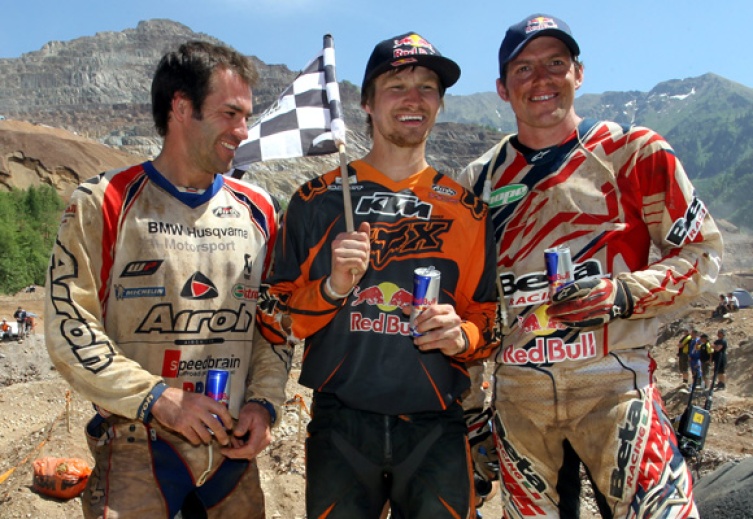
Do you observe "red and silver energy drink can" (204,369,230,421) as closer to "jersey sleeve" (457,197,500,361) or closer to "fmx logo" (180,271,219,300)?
"fmx logo" (180,271,219,300)

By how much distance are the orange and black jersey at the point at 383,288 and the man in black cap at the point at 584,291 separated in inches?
13.0

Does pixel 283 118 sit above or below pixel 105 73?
below

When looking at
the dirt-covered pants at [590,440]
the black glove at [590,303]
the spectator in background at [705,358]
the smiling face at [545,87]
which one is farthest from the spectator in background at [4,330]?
the black glove at [590,303]

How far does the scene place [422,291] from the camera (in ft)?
10.2

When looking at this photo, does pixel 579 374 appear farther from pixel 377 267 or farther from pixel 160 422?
pixel 160 422

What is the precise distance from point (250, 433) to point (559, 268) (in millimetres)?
1862

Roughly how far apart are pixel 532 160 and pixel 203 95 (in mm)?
1994

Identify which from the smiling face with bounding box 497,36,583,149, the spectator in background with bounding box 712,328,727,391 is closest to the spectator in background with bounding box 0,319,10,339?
the spectator in background with bounding box 712,328,727,391

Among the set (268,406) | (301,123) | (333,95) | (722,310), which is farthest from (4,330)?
(722,310)

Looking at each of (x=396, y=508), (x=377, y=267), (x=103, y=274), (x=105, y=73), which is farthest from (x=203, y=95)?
(x=105, y=73)

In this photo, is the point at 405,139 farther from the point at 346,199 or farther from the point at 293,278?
the point at 293,278

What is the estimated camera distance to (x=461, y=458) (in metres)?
3.30

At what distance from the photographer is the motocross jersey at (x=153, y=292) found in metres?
3.22

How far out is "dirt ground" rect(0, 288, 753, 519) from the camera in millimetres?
8312
